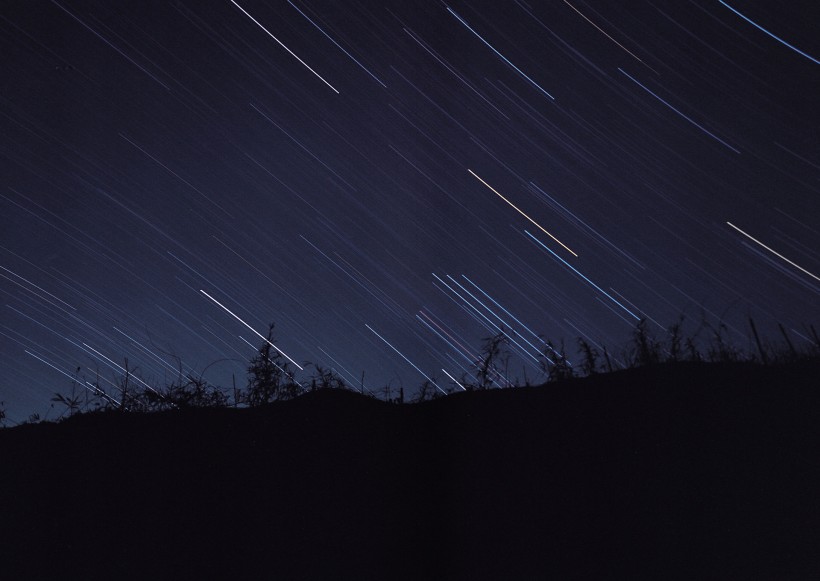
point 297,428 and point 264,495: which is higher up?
point 297,428

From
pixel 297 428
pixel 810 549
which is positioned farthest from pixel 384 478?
pixel 810 549

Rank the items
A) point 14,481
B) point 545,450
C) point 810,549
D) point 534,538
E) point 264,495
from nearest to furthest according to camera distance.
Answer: point 810,549
point 534,538
point 545,450
point 264,495
point 14,481

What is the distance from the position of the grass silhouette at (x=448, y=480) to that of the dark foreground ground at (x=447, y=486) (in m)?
0.02

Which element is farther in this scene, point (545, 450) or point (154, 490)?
point (154, 490)

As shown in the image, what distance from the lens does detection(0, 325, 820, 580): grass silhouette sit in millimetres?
4488

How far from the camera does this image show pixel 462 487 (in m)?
5.42

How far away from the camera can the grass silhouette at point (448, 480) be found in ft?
14.7

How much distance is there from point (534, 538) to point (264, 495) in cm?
276

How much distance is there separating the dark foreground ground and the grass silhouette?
0.6 inches

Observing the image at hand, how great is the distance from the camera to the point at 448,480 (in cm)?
558

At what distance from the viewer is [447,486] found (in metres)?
5.55

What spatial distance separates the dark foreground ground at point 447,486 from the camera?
14.7 ft

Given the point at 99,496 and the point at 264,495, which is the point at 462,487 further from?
A: the point at 99,496

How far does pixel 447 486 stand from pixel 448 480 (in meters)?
0.06
